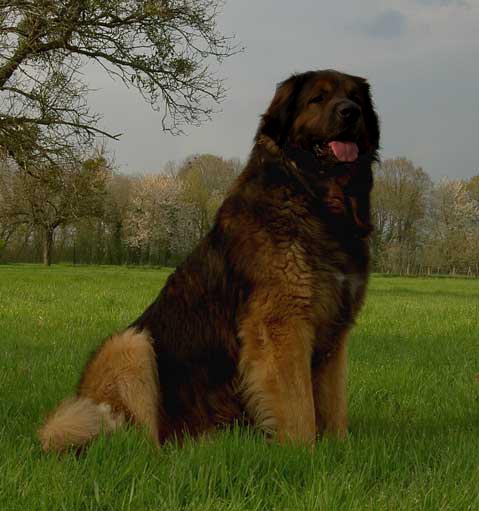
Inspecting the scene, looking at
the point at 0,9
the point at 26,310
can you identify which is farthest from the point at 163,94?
the point at 26,310

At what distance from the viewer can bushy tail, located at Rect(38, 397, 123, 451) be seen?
2.91 meters

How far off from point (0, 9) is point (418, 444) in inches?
656

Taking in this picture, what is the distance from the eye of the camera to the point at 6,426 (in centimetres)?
361

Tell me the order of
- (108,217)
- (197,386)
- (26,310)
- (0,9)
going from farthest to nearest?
(108,217) < (0,9) < (26,310) < (197,386)

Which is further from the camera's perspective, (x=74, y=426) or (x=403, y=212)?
(x=403, y=212)

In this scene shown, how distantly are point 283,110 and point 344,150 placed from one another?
1.45 ft

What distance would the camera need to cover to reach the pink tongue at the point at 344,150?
341cm

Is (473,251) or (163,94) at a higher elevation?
(163,94)

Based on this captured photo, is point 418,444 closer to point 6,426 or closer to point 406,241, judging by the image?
point 6,426

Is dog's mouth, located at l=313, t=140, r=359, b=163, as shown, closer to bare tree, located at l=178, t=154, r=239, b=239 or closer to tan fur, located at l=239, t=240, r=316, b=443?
Result: tan fur, located at l=239, t=240, r=316, b=443

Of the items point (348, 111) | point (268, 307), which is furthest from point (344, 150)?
point (268, 307)

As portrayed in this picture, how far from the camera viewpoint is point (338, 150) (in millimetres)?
3418

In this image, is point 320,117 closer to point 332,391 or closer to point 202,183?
point 332,391

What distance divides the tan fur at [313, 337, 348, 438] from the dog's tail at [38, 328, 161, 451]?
99cm
